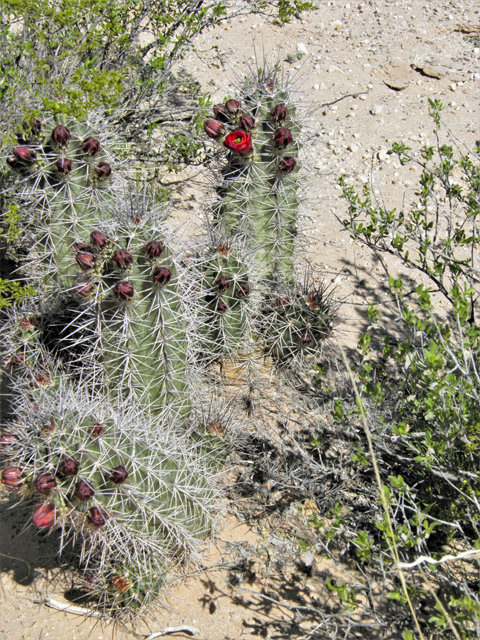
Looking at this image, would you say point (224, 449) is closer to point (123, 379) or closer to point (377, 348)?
point (123, 379)

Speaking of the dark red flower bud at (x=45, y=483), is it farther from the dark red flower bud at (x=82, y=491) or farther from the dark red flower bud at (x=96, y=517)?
the dark red flower bud at (x=96, y=517)

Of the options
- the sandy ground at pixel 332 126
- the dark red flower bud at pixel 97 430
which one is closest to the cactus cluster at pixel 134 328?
the dark red flower bud at pixel 97 430

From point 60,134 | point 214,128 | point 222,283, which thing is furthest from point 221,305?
point 60,134

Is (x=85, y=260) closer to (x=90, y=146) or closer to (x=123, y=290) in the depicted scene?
(x=123, y=290)

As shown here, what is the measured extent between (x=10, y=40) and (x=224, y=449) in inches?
143

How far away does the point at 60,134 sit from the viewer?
297 cm

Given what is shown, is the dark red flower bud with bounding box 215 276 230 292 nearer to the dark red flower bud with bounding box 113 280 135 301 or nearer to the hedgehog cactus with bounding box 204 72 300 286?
the hedgehog cactus with bounding box 204 72 300 286

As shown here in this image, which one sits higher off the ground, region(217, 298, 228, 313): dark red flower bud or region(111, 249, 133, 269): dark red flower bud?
region(111, 249, 133, 269): dark red flower bud

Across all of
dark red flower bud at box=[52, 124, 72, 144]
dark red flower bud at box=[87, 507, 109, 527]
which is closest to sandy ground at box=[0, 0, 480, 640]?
dark red flower bud at box=[87, 507, 109, 527]

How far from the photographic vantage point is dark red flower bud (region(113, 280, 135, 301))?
2568 millimetres

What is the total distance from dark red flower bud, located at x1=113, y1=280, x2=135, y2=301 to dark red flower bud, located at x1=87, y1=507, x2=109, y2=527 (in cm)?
95

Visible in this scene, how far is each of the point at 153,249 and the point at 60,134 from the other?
3.14ft

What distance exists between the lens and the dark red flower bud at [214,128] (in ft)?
11.3

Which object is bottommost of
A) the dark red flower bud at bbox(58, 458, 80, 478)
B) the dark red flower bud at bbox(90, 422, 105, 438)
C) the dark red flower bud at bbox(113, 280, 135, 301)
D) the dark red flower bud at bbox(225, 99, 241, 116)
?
the dark red flower bud at bbox(58, 458, 80, 478)
